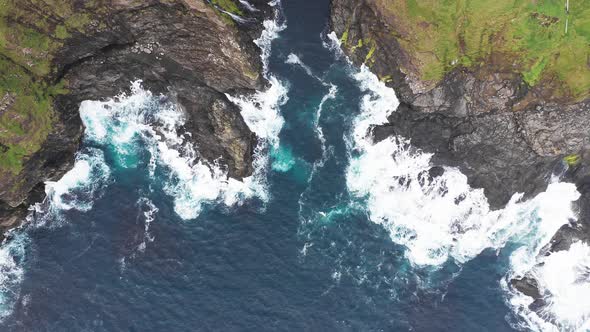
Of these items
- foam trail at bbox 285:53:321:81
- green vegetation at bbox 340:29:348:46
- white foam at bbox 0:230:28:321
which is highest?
green vegetation at bbox 340:29:348:46

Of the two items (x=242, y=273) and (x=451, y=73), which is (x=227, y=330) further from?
(x=451, y=73)

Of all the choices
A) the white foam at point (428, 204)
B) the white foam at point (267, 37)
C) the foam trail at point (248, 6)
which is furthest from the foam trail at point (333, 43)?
the white foam at point (428, 204)

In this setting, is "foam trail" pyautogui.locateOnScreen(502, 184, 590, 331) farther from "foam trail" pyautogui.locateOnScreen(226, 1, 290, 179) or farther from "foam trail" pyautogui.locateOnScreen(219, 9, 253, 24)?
"foam trail" pyautogui.locateOnScreen(219, 9, 253, 24)

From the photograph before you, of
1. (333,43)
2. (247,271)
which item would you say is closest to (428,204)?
(247,271)

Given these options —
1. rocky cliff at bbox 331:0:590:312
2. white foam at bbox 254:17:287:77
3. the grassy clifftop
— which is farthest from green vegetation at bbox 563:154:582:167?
the grassy clifftop

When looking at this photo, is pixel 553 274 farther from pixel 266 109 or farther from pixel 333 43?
pixel 266 109

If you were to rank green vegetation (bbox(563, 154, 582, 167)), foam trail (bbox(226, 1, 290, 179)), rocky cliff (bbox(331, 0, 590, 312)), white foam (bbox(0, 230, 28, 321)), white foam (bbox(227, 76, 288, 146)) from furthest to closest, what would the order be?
white foam (bbox(227, 76, 288, 146))
foam trail (bbox(226, 1, 290, 179))
green vegetation (bbox(563, 154, 582, 167))
rocky cliff (bbox(331, 0, 590, 312))
white foam (bbox(0, 230, 28, 321))

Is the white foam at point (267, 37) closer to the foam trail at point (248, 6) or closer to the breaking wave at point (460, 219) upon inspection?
the foam trail at point (248, 6)

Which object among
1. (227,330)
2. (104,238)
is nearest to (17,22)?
(104,238)
